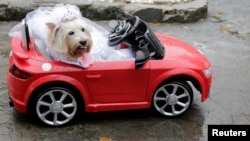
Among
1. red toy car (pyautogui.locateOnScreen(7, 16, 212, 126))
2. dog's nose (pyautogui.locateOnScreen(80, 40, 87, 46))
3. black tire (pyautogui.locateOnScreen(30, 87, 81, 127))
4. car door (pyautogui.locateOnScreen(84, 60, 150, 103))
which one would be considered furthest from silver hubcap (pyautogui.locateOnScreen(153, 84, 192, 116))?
dog's nose (pyautogui.locateOnScreen(80, 40, 87, 46))

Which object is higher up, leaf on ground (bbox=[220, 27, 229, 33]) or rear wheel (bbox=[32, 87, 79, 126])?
rear wheel (bbox=[32, 87, 79, 126])

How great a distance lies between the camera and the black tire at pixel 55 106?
416 cm

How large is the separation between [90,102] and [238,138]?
1481 millimetres

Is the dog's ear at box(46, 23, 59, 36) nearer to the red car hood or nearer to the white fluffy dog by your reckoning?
the white fluffy dog

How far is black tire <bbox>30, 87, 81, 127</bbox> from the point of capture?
4.16 meters

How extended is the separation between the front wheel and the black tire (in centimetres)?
84

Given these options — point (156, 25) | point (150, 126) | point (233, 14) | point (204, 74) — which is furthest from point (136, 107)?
point (233, 14)

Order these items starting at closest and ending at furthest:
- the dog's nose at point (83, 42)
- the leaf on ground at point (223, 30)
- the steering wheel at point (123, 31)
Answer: the dog's nose at point (83, 42)
the steering wheel at point (123, 31)
the leaf on ground at point (223, 30)

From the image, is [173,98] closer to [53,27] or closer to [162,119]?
[162,119]

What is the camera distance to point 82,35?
3973mm

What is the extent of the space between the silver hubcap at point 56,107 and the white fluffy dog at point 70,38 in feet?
1.36

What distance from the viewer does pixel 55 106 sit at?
4.23m

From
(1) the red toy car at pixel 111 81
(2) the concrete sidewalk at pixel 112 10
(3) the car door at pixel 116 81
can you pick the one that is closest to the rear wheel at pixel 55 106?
(1) the red toy car at pixel 111 81

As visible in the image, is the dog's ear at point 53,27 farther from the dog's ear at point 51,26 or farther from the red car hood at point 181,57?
the red car hood at point 181,57
